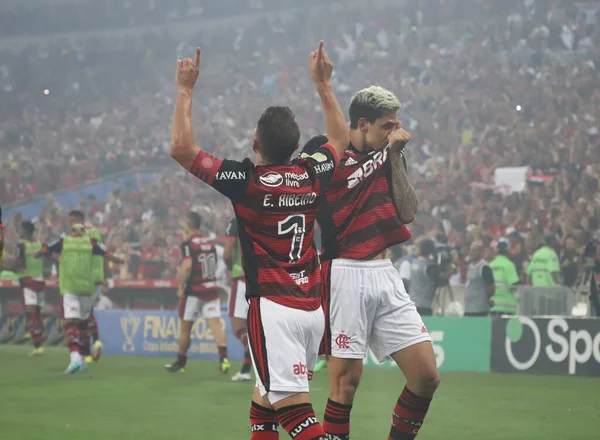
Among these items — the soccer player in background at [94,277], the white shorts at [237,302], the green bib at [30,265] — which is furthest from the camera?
the green bib at [30,265]

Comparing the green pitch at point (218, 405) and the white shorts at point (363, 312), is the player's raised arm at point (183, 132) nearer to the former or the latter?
the white shorts at point (363, 312)

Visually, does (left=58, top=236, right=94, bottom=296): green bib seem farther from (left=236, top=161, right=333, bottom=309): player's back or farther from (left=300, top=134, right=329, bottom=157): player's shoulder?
(left=236, top=161, right=333, bottom=309): player's back

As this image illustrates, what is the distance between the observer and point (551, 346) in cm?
1460

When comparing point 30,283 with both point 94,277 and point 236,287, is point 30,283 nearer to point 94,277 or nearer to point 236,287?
point 94,277

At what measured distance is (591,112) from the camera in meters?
24.1

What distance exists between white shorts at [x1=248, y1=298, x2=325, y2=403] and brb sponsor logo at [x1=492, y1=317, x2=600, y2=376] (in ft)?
32.6

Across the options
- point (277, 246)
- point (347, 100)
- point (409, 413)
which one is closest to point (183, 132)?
point (277, 246)

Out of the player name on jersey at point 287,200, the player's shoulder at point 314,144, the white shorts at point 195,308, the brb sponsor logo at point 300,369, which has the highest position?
the player's shoulder at point 314,144

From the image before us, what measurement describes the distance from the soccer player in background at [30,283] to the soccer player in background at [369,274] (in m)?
13.3

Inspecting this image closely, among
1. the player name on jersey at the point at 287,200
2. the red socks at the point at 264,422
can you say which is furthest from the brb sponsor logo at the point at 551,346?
the player name on jersey at the point at 287,200

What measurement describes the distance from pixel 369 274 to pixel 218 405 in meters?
5.44

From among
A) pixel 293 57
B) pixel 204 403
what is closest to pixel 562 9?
pixel 293 57

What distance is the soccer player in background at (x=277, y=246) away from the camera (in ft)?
16.1

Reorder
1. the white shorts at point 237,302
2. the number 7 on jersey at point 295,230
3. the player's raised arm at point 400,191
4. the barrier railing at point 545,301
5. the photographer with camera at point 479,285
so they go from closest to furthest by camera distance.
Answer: the number 7 on jersey at point 295,230, the player's raised arm at point 400,191, the white shorts at point 237,302, the barrier railing at point 545,301, the photographer with camera at point 479,285
